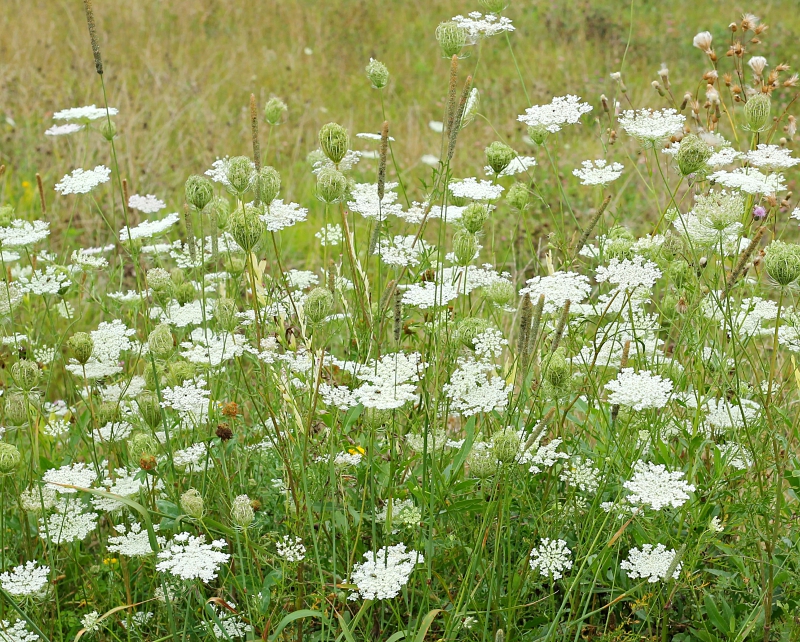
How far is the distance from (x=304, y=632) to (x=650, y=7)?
8.53 meters

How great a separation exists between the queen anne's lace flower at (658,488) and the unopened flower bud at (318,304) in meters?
0.57

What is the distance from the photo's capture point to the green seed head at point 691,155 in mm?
1471

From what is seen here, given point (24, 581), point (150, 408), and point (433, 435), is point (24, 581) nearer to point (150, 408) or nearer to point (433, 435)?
point (150, 408)

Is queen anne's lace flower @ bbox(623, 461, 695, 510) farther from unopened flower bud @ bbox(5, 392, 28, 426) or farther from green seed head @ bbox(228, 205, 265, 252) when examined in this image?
unopened flower bud @ bbox(5, 392, 28, 426)

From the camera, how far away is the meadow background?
487 centimetres

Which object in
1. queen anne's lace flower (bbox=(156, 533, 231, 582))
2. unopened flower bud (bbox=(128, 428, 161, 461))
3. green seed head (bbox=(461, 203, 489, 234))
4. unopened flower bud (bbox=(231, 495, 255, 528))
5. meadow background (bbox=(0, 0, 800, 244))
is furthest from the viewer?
meadow background (bbox=(0, 0, 800, 244))

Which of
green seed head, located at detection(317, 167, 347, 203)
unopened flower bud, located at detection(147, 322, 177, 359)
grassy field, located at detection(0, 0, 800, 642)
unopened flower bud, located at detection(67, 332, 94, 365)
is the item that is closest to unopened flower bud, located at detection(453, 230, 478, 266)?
grassy field, located at detection(0, 0, 800, 642)

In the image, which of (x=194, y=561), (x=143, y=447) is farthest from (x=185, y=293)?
(x=194, y=561)

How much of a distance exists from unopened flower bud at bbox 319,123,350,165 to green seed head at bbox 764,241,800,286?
0.73 meters

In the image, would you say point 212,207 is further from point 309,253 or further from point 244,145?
point 244,145

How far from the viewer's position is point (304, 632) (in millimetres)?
1618

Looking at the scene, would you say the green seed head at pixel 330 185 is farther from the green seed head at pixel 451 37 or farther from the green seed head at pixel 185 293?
the green seed head at pixel 185 293

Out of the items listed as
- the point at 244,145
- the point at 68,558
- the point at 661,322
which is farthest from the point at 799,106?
the point at 68,558

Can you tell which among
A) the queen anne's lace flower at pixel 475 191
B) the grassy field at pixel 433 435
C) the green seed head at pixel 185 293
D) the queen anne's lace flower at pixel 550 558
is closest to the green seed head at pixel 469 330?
the grassy field at pixel 433 435
